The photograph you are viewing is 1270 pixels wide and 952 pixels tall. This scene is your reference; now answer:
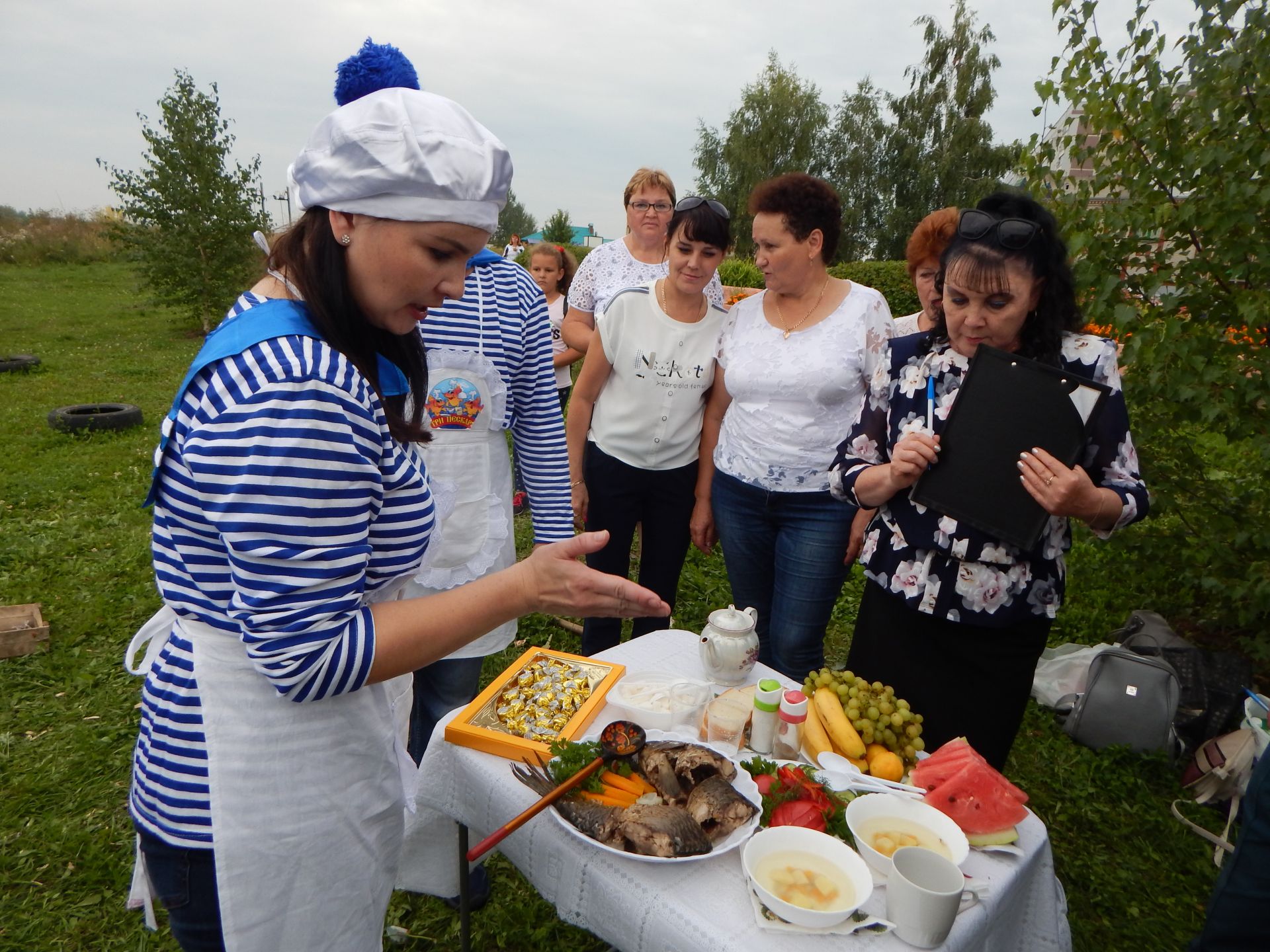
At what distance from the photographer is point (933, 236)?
10.6 ft

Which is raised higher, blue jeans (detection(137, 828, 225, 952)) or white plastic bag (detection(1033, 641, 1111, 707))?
blue jeans (detection(137, 828, 225, 952))

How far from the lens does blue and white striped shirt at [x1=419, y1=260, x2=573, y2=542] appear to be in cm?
217

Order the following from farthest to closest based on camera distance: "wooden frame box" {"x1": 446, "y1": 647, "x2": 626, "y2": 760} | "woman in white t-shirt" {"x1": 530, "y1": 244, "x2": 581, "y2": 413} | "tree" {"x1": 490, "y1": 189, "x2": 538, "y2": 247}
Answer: "tree" {"x1": 490, "y1": 189, "x2": 538, "y2": 247}, "woman in white t-shirt" {"x1": 530, "y1": 244, "x2": 581, "y2": 413}, "wooden frame box" {"x1": 446, "y1": 647, "x2": 626, "y2": 760}

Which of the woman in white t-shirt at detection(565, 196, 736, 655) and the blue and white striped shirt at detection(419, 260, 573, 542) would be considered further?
the woman in white t-shirt at detection(565, 196, 736, 655)

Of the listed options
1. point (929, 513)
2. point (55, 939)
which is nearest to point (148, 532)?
point (55, 939)

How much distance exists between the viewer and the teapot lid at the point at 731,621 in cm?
196

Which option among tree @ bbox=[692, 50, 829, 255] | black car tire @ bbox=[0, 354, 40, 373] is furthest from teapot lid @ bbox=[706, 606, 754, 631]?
tree @ bbox=[692, 50, 829, 255]

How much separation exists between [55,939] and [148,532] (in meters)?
3.86

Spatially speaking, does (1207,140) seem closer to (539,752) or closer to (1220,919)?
(1220,919)

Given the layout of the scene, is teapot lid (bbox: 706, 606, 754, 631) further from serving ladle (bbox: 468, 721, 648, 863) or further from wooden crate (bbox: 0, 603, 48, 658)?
wooden crate (bbox: 0, 603, 48, 658)

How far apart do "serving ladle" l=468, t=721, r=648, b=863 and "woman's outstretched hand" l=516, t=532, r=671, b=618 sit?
0.42 meters

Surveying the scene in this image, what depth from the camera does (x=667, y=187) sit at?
13.8 feet

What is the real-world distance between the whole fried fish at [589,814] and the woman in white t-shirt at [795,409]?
1.51 metres

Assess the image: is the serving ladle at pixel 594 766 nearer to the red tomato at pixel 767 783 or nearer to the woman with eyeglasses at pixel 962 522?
the red tomato at pixel 767 783
